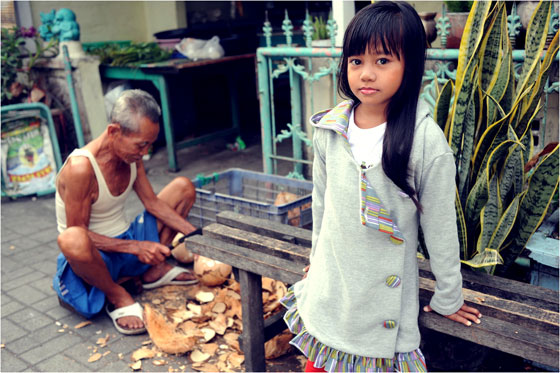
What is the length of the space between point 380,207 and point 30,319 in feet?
8.38

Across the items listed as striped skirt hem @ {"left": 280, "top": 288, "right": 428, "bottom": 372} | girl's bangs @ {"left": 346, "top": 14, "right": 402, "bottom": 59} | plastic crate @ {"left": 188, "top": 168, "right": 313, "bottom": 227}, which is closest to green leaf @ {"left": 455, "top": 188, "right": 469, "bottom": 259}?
striped skirt hem @ {"left": 280, "top": 288, "right": 428, "bottom": 372}

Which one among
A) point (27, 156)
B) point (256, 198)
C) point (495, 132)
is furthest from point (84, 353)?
point (27, 156)

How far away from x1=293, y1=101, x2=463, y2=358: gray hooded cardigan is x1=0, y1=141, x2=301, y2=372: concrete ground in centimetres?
108

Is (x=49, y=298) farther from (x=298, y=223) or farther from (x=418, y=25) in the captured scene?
(x=418, y=25)

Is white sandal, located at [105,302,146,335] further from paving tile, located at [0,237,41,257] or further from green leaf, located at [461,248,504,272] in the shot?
green leaf, located at [461,248,504,272]

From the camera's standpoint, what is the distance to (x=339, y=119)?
1846 mm

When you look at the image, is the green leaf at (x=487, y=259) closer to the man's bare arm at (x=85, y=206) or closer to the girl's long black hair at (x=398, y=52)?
the girl's long black hair at (x=398, y=52)

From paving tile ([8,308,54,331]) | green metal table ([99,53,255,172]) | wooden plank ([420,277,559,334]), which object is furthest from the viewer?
green metal table ([99,53,255,172])

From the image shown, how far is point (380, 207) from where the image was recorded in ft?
5.80

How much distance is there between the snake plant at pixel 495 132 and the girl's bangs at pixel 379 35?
0.76 metres

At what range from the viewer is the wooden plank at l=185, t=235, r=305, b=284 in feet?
7.76

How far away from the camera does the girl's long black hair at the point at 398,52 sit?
5.34ft

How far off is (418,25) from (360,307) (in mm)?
925

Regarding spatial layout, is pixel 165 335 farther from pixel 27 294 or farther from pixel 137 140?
pixel 27 294
